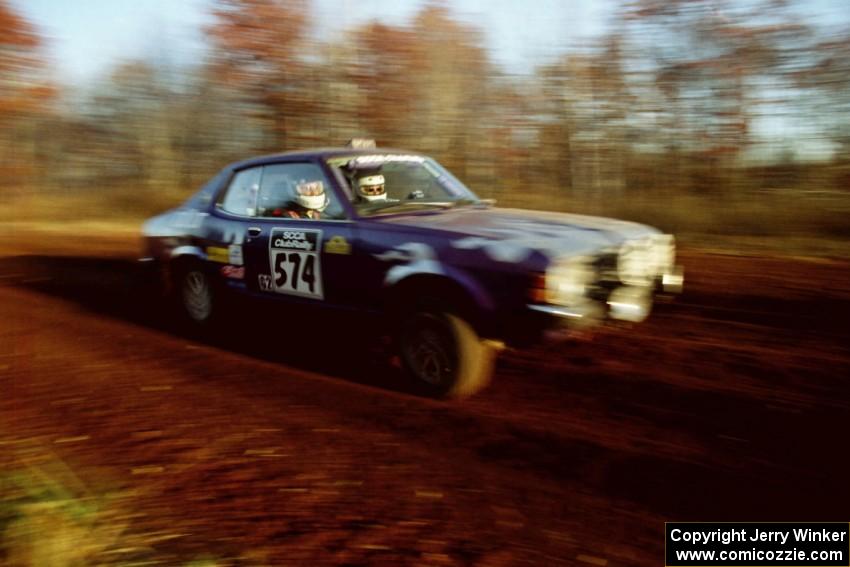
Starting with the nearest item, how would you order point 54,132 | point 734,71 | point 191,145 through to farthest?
point 734,71, point 191,145, point 54,132

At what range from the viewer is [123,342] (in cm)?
636

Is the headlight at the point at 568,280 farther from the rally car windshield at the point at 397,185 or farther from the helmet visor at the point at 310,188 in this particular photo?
the helmet visor at the point at 310,188

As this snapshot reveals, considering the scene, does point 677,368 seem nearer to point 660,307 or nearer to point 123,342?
point 660,307

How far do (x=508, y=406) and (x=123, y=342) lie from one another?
3838mm

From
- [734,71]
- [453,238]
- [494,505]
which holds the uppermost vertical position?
[734,71]

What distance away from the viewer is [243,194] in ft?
19.5

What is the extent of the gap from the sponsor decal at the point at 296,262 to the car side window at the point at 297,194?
6.8 inches

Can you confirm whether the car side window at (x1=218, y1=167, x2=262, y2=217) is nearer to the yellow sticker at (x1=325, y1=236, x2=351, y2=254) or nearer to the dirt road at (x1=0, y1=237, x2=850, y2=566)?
the yellow sticker at (x1=325, y1=236, x2=351, y2=254)

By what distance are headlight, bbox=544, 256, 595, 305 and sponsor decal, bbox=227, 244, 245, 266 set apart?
2884 millimetres

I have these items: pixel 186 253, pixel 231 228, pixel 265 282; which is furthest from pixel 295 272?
pixel 186 253

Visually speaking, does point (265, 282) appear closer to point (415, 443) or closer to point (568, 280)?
point (415, 443)

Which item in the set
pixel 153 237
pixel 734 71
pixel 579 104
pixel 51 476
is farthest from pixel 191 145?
pixel 51 476

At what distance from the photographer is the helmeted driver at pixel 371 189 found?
5.17 m

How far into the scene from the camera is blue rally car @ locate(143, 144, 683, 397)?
4125 mm
